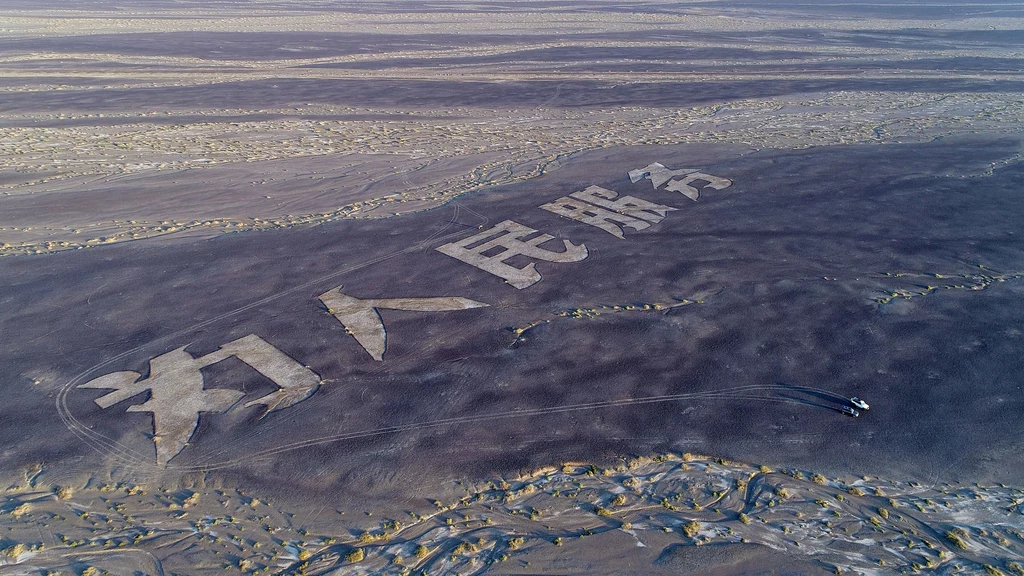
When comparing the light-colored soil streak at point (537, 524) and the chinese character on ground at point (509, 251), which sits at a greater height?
the chinese character on ground at point (509, 251)

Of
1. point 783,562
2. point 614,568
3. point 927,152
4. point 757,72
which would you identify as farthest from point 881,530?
point 757,72

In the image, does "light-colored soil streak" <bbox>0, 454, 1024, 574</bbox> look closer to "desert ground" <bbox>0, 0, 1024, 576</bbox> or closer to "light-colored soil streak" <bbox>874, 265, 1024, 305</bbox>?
"desert ground" <bbox>0, 0, 1024, 576</bbox>

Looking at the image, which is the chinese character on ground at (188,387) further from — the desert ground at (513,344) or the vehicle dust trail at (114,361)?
the vehicle dust trail at (114,361)

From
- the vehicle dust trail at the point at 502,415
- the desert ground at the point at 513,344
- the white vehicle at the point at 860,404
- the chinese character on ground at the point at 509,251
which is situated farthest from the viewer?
the chinese character on ground at the point at 509,251

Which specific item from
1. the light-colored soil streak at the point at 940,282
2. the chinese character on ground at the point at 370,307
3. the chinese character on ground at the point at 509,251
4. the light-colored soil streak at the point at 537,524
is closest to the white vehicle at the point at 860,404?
the light-colored soil streak at the point at 537,524

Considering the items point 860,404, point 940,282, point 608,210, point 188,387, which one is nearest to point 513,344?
point 188,387
